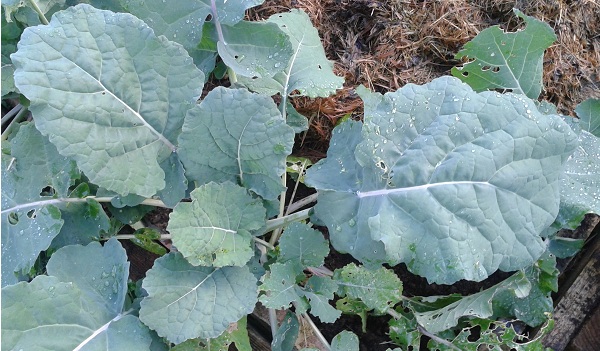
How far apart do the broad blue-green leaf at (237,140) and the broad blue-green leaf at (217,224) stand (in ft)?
0.26

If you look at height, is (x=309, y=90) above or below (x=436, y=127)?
below

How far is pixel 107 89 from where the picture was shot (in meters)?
1.20

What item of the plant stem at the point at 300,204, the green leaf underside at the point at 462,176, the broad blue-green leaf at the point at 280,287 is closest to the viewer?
the green leaf underside at the point at 462,176

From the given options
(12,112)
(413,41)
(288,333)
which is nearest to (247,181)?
(288,333)

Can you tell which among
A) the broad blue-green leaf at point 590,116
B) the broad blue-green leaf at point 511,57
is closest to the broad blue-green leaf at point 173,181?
the broad blue-green leaf at point 511,57

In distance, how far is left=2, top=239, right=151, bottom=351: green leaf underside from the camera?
1.11 m

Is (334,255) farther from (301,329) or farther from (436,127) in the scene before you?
(436,127)

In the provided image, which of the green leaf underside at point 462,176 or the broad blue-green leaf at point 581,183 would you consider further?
the broad blue-green leaf at point 581,183

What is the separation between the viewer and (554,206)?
111cm

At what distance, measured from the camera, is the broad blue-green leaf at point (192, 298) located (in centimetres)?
118

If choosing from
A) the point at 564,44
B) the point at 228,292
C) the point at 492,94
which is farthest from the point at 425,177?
the point at 564,44

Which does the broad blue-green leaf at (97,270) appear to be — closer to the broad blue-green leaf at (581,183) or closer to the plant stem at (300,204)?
the plant stem at (300,204)

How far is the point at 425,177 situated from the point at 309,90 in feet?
1.58

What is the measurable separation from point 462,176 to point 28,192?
3.64ft
